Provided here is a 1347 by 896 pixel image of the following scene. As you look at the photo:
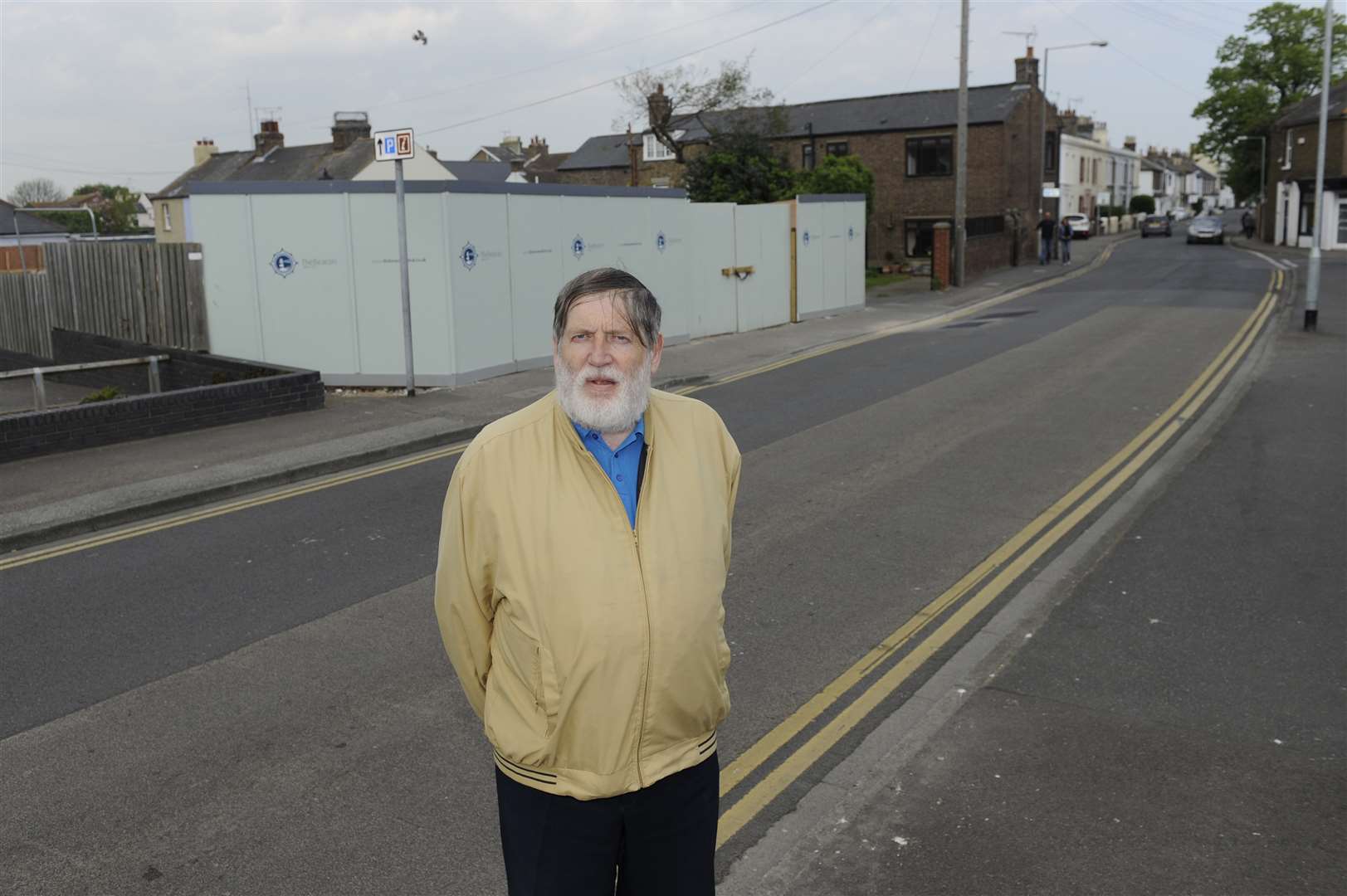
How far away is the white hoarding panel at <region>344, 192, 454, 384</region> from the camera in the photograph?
623 inches

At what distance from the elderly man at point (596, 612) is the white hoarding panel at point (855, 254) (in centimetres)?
2494

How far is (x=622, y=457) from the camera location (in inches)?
116

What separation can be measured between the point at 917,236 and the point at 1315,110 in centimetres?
2346

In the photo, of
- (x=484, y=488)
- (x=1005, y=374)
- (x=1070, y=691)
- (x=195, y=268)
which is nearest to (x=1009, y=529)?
(x=1070, y=691)

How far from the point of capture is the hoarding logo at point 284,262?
15.9 meters

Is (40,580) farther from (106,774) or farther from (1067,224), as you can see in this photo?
(1067,224)

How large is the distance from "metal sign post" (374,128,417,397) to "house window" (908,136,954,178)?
3414cm

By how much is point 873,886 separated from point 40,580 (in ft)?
21.1

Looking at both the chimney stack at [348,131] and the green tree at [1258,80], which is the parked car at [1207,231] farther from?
the chimney stack at [348,131]

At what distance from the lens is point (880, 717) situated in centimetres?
561

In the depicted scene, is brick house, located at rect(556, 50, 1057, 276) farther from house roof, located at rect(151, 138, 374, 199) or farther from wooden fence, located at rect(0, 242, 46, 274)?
wooden fence, located at rect(0, 242, 46, 274)

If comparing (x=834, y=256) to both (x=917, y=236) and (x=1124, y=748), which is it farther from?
(x=1124, y=748)

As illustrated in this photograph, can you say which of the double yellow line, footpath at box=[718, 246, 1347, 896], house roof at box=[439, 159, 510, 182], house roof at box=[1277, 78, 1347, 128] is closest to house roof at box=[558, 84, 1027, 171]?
house roof at box=[439, 159, 510, 182]

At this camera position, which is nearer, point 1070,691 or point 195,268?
point 1070,691
